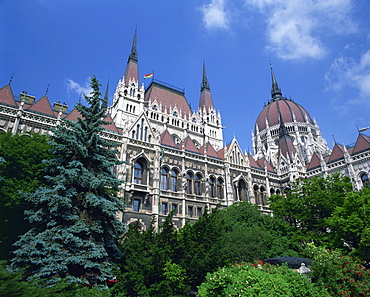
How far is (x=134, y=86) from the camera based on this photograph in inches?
1754

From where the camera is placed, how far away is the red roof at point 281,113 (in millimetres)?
70938

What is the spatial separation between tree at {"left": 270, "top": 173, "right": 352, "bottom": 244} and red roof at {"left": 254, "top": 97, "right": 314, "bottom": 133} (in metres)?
46.5

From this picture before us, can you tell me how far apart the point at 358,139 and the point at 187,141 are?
20.5m

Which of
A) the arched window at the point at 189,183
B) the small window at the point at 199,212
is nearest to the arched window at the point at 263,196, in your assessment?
the small window at the point at 199,212

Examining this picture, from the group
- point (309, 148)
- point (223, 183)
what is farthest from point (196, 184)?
point (309, 148)

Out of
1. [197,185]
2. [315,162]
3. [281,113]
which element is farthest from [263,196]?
[281,113]

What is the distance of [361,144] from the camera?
31.7 m

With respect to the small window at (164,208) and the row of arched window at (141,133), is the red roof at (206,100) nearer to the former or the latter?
the row of arched window at (141,133)

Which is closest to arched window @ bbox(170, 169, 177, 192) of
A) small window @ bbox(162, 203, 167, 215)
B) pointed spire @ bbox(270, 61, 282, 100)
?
small window @ bbox(162, 203, 167, 215)

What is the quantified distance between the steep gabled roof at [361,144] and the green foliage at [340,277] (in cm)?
2142

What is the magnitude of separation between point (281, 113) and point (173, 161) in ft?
173

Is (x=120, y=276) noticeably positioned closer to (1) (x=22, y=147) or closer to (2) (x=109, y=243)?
(2) (x=109, y=243)

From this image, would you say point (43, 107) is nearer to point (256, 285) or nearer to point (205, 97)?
point (256, 285)

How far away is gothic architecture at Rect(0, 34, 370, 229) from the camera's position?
24.2m
